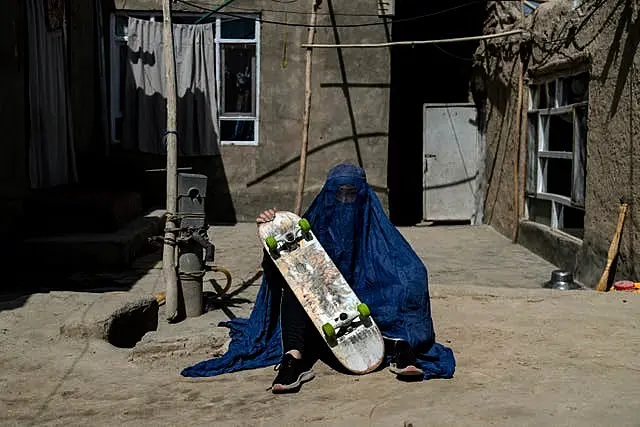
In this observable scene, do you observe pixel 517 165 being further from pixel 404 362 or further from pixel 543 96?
pixel 404 362

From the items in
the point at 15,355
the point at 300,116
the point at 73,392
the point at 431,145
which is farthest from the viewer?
the point at 431,145

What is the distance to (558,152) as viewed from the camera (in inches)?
393

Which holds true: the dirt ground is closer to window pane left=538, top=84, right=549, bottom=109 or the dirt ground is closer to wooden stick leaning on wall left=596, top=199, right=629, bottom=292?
wooden stick leaning on wall left=596, top=199, right=629, bottom=292

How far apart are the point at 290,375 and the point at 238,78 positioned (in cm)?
851

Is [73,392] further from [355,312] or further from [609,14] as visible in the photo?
[609,14]

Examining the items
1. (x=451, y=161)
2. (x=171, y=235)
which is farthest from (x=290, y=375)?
(x=451, y=161)

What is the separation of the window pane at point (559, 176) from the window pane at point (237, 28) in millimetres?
4591

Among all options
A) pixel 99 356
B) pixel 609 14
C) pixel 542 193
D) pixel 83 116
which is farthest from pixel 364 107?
pixel 99 356

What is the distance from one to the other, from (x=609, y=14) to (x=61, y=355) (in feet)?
18.6

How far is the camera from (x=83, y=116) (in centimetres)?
1136

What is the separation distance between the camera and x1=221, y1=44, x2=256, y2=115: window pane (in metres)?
12.4

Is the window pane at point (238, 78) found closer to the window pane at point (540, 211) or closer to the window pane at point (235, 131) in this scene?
the window pane at point (235, 131)

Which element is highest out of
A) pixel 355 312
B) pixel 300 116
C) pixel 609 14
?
pixel 609 14

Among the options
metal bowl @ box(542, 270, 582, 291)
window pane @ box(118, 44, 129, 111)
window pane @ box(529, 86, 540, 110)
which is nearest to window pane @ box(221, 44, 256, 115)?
window pane @ box(118, 44, 129, 111)
